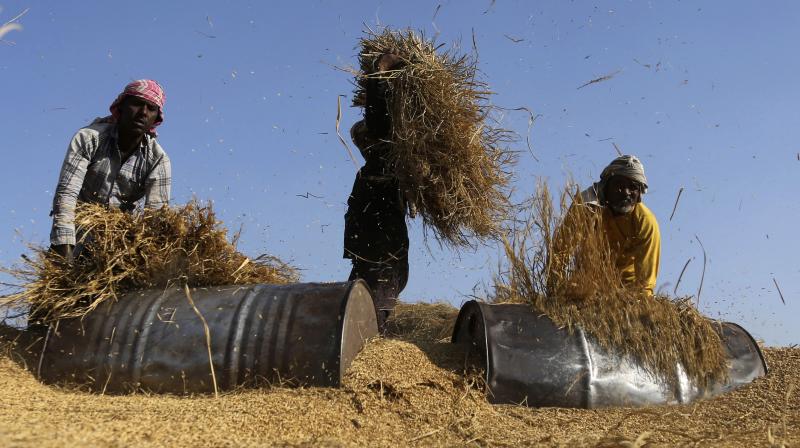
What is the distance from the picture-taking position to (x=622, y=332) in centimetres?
419

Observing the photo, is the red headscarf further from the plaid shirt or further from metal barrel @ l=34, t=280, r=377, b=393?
metal barrel @ l=34, t=280, r=377, b=393

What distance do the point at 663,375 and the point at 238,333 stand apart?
2294 mm

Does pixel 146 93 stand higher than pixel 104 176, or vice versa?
pixel 146 93

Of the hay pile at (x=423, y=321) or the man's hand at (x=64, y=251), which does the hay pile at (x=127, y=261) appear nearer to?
the man's hand at (x=64, y=251)

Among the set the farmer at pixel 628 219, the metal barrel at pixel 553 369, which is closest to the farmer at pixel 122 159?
the metal barrel at pixel 553 369

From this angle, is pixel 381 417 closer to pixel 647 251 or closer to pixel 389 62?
pixel 647 251

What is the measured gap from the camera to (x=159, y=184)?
4598mm

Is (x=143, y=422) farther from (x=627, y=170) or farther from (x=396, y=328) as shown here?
(x=627, y=170)

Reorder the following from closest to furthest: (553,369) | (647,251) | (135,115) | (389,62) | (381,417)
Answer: (381,417) → (553,369) → (135,115) → (647,251) → (389,62)

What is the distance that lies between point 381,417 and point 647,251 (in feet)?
7.83

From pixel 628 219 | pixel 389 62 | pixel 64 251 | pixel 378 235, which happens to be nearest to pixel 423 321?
pixel 378 235

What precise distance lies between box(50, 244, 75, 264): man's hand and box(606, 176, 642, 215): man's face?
344cm

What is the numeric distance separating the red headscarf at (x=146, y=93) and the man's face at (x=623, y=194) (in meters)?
3.00

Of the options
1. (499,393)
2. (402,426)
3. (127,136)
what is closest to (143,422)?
(402,426)
